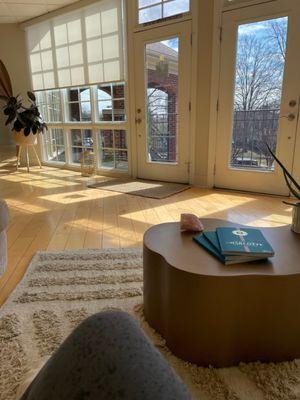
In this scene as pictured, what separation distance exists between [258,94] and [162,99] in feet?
3.98

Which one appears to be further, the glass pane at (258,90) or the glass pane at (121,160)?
the glass pane at (121,160)

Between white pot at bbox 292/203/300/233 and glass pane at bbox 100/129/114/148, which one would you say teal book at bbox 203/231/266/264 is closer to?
white pot at bbox 292/203/300/233

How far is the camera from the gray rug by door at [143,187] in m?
3.44

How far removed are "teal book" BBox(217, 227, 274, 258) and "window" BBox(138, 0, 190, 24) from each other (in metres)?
3.13

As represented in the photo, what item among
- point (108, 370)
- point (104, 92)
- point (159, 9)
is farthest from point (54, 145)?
point (108, 370)

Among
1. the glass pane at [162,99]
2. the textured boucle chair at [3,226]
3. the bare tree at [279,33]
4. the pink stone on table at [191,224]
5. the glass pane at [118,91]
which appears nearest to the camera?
the textured boucle chair at [3,226]

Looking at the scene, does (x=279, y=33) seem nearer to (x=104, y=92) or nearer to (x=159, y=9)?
(x=159, y=9)

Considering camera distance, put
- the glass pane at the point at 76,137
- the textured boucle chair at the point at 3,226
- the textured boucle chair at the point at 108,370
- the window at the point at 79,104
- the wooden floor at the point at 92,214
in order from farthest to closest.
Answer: the glass pane at the point at 76,137
the window at the point at 79,104
the wooden floor at the point at 92,214
the textured boucle chair at the point at 3,226
the textured boucle chair at the point at 108,370

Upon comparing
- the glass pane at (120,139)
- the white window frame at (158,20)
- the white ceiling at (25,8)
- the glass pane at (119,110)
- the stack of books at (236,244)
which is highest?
the white ceiling at (25,8)

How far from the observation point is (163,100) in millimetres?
3824

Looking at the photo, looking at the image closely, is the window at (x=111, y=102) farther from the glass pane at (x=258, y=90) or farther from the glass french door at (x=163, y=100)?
the glass pane at (x=258, y=90)

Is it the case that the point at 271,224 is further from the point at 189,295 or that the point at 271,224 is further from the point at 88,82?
the point at 88,82

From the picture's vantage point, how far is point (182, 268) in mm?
1030

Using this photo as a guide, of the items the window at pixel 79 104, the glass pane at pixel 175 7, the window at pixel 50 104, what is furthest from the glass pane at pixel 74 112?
the glass pane at pixel 175 7
